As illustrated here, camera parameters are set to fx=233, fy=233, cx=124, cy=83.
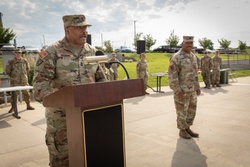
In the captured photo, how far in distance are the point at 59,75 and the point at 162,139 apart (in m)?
2.79

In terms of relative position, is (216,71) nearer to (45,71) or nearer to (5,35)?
(45,71)

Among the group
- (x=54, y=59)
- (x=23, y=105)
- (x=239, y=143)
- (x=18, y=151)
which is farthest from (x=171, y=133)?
(x=23, y=105)

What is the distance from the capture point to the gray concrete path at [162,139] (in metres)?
3.49

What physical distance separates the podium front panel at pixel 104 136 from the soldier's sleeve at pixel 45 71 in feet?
2.05

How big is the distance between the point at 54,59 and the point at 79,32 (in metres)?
0.35

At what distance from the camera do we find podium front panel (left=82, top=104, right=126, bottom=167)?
1604mm

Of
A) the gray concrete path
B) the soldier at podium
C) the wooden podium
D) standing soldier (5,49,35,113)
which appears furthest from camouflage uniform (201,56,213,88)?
the wooden podium

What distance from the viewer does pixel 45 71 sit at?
2.11 meters

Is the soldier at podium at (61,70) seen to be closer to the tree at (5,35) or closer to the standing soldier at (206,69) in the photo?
the standing soldier at (206,69)

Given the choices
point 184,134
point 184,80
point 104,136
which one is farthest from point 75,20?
point 184,134

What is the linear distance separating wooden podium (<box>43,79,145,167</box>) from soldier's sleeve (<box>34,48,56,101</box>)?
27cm

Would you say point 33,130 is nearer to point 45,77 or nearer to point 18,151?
point 18,151

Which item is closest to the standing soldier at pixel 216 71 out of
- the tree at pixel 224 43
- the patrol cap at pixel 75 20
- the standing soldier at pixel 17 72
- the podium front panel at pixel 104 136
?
the standing soldier at pixel 17 72

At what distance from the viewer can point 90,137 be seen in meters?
1.61
